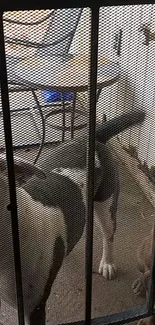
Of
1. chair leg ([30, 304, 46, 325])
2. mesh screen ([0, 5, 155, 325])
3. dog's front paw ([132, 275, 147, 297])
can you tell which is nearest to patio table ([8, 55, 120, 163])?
mesh screen ([0, 5, 155, 325])

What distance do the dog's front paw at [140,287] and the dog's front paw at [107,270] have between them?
130 mm

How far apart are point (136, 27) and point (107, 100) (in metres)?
0.19

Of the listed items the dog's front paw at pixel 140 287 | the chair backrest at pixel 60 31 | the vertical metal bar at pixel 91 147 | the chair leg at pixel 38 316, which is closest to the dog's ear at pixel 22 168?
the vertical metal bar at pixel 91 147

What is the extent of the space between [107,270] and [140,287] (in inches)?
7.7

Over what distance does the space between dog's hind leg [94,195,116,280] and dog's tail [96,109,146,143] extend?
313mm

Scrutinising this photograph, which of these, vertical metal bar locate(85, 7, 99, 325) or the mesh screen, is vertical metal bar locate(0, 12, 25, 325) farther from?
vertical metal bar locate(85, 7, 99, 325)

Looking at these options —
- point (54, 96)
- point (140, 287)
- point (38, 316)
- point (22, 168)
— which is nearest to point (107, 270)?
point (140, 287)

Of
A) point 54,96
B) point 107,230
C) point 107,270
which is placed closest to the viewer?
point 54,96

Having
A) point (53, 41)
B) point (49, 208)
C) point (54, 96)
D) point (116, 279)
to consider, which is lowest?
point (116, 279)

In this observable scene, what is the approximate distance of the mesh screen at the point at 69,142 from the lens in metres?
1.08

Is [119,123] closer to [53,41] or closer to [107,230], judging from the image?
[53,41]

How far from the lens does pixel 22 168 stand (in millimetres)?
1281

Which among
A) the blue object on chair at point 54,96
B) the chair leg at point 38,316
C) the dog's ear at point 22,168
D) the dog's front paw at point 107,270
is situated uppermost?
the blue object on chair at point 54,96

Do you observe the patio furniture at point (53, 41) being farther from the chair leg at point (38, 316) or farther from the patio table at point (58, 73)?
the chair leg at point (38, 316)
